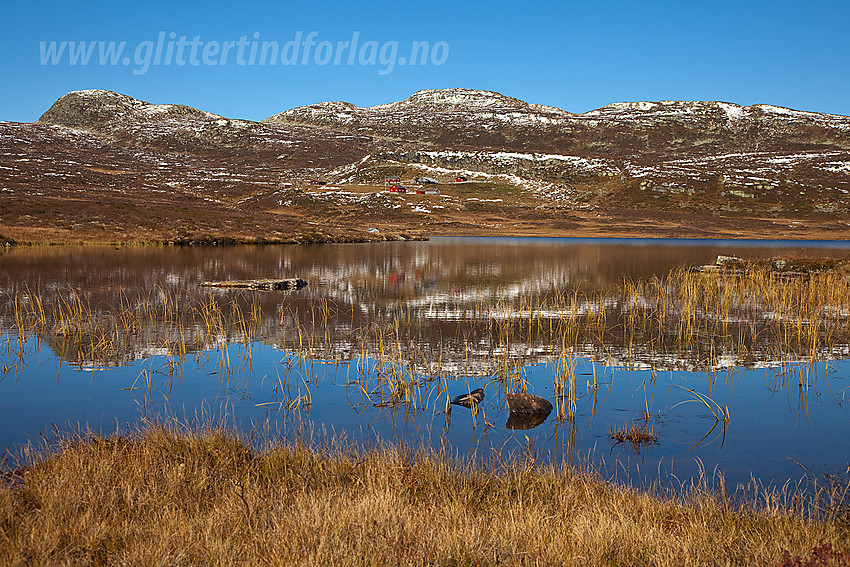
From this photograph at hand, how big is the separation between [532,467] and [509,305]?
13.2 meters

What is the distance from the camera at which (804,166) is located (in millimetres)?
129125

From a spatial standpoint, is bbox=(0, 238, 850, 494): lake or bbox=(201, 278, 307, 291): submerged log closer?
bbox=(0, 238, 850, 494): lake

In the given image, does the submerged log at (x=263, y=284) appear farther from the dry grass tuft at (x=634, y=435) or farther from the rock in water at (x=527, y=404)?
the dry grass tuft at (x=634, y=435)

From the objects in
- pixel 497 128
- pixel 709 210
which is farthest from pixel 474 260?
pixel 497 128

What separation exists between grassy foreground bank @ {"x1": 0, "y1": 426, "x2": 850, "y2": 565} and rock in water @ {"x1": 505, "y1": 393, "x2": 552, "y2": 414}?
2.49 metres

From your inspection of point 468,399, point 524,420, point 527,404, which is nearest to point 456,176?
point 468,399

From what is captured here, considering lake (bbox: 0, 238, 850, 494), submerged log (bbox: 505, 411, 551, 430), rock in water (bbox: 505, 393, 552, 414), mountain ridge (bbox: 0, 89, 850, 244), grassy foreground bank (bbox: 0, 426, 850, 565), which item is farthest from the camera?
mountain ridge (bbox: 0, 89, 850, 244)

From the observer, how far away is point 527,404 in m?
9.33

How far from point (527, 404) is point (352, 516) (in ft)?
15.7

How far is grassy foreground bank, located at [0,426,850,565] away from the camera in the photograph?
14.6 ft

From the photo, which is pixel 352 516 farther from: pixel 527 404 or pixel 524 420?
pixel 527 404

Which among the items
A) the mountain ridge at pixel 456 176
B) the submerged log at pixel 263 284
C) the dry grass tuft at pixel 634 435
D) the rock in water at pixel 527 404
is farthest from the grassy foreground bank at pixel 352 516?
the mountain ridge at pixel 456 176

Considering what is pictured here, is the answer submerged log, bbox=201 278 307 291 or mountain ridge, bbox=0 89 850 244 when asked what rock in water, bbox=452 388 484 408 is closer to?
submerged log, bbox=201 278 307 291

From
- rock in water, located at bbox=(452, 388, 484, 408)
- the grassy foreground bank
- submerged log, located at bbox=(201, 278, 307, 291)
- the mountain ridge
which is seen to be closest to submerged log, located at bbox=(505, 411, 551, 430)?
rock in water, located at bbox=(452, 388, 484, 408)
